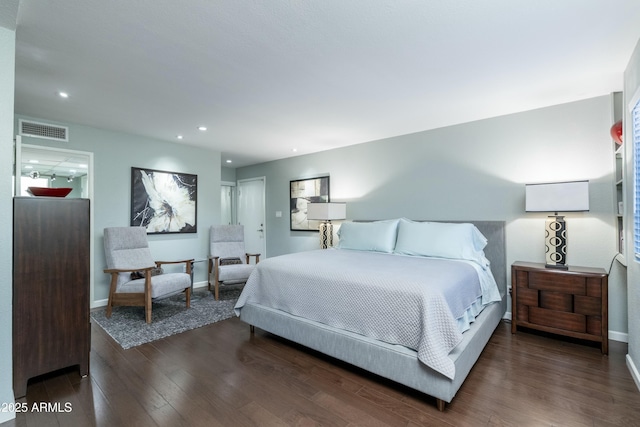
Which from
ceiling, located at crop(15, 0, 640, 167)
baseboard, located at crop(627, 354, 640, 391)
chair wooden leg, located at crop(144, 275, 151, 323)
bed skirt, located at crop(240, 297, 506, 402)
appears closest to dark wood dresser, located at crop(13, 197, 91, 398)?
chair wooden leg, located at crop(144, 275, 151, 323)

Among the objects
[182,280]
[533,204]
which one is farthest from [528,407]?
[182,280]

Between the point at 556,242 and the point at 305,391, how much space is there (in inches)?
113

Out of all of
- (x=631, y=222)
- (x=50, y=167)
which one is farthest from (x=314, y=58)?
(x=50, y=167)

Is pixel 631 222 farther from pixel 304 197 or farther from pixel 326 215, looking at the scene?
pixel 304 197

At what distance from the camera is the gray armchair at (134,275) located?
131 inches

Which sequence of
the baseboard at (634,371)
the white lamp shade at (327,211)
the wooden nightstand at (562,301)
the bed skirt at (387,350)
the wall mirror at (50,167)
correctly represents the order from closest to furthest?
the bed skirt at (387,350) → the baseboard at (634,371) → the wooden nightstand at (562,301) → the wall mirror at (50,167) → the white lamp shade at (327,211)

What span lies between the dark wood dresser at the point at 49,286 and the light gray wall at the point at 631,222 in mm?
4089

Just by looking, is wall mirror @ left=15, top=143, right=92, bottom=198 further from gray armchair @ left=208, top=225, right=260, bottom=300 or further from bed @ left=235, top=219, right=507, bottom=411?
bed @ left=235, top=219, right=507, bottom=411

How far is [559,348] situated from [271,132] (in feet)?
13.3

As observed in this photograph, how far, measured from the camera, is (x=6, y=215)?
1758 mm

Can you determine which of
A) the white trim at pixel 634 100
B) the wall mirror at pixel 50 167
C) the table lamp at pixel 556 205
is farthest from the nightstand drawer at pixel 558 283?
the wall mirror at pixel 50 167

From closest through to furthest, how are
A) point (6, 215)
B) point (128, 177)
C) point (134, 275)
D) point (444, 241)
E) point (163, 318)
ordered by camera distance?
1. point (6, 215)
2. point (444, 241)
3. point (163, 318)
4. point (134, 275)
5. point (128, 177)

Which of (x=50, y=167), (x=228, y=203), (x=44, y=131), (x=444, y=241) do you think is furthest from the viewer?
(x=228, y=203)

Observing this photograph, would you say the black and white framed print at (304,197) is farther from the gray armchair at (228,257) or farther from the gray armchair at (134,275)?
the gray armchair at (134,275)
